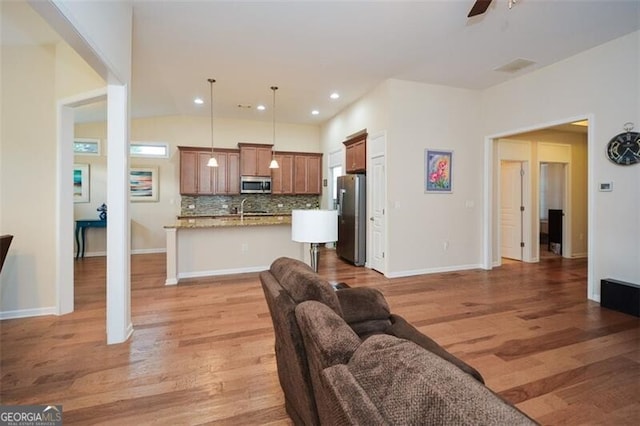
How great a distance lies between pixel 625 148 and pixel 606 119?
442 mm

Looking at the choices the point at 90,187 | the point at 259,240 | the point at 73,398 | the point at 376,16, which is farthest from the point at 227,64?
the point at 90,187

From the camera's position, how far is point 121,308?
2.61 metres

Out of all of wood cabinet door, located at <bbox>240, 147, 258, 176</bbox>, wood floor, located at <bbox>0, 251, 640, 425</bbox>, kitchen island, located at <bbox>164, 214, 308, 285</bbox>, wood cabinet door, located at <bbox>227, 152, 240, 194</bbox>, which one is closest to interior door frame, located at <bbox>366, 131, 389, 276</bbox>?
wood floor, located at <bbox>0, 251, 640, 425</bbox>

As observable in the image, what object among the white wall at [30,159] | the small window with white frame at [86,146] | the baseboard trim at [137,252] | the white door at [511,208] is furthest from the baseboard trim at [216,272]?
the white door at [511,208]

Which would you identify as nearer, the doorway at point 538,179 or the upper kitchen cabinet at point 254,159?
the doorway at point 538,179

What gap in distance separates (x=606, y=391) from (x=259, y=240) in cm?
427

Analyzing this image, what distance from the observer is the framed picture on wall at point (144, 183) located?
6.69m

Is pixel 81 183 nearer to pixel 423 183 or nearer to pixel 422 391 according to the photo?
pixel 423 183

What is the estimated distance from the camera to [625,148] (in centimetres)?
345

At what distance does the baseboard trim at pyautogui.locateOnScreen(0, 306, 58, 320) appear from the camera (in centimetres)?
309

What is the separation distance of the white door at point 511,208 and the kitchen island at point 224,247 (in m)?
4.40

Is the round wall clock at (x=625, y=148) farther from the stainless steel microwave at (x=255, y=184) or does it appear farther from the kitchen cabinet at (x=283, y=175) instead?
the stainless steel microwave at (x=255, y=184)

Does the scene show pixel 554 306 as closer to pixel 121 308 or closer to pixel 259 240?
pixel 259 240

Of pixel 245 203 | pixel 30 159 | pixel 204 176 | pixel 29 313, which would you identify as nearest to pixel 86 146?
pixel 204 176
